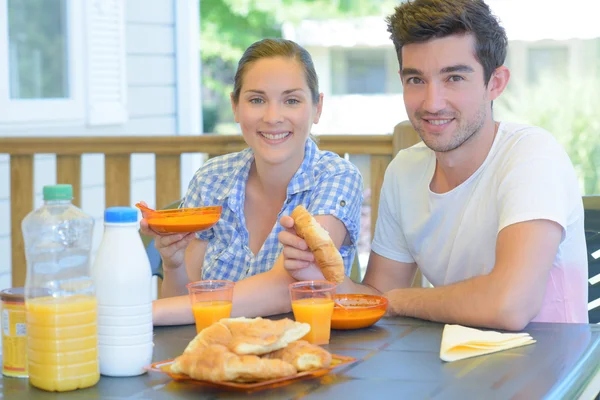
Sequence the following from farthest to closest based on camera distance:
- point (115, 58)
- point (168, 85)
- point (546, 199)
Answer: point (168, 85), point (115, 58), point (546, 199)

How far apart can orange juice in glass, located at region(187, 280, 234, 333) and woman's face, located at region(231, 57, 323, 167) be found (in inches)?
33.4

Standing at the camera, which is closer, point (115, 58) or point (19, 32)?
point (19, 32)

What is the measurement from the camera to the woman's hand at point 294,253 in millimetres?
1991

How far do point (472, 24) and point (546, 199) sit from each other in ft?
1.68

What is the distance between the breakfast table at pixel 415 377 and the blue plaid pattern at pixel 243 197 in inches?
28.5

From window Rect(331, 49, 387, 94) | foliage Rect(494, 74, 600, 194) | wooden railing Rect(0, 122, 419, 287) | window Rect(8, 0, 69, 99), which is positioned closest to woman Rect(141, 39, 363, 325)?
wooden railing Rect(0, 122, 419, 287)

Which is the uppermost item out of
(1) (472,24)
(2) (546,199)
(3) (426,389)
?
(1) (472,24)

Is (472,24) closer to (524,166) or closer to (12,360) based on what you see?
(524,166)

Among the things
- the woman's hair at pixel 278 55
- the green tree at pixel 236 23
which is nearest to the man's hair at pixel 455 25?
the woman's hair at pixel 278 55

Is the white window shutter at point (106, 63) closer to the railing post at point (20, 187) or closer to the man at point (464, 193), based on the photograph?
the railing post at point (20, 187)

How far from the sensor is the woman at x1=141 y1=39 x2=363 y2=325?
2496 mm

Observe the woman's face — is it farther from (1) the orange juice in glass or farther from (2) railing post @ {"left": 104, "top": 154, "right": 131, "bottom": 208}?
(2) railing post @ {"left": 104, "top": 154, "right": 131, "bottom": 208}

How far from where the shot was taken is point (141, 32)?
5156 mm

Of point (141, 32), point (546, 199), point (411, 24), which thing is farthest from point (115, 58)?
point (546, 199)
